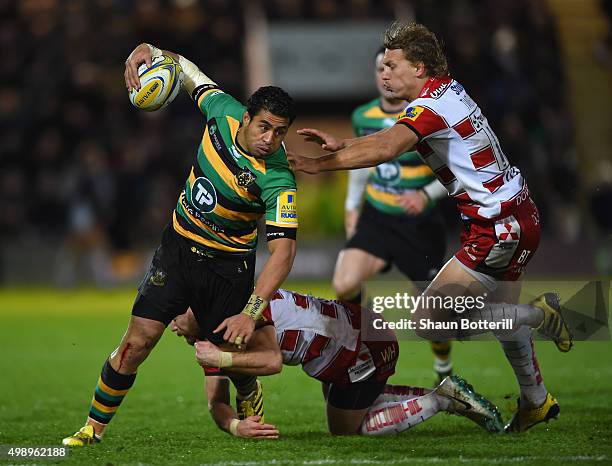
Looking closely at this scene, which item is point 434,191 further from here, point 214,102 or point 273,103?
point 273,103

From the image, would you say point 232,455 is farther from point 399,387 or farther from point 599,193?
point 599,193

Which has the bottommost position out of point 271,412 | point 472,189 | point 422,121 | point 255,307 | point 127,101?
point 127,101

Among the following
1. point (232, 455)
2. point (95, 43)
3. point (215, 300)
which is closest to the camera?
point (232, 455)

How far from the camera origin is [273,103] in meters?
5.95

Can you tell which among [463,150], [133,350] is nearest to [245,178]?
[133,350]

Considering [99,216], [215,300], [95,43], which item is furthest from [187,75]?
[95,43]

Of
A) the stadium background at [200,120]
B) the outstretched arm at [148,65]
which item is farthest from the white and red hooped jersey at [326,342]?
the stadium background at [200,120]

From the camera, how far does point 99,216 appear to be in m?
17.9

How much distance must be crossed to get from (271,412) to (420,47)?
2895 mm

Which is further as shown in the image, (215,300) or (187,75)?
(187,75)

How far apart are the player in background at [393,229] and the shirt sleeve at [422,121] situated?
2575mm

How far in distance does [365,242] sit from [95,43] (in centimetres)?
1236

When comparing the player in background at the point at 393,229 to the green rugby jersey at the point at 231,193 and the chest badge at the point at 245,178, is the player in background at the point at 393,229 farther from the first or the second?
the chest badge at the point at 245,178

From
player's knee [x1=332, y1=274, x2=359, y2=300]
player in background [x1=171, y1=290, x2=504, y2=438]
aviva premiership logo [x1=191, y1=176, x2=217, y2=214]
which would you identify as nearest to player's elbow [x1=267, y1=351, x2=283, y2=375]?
player in background [x1=171, y1=290, x2=504, y2=438]
